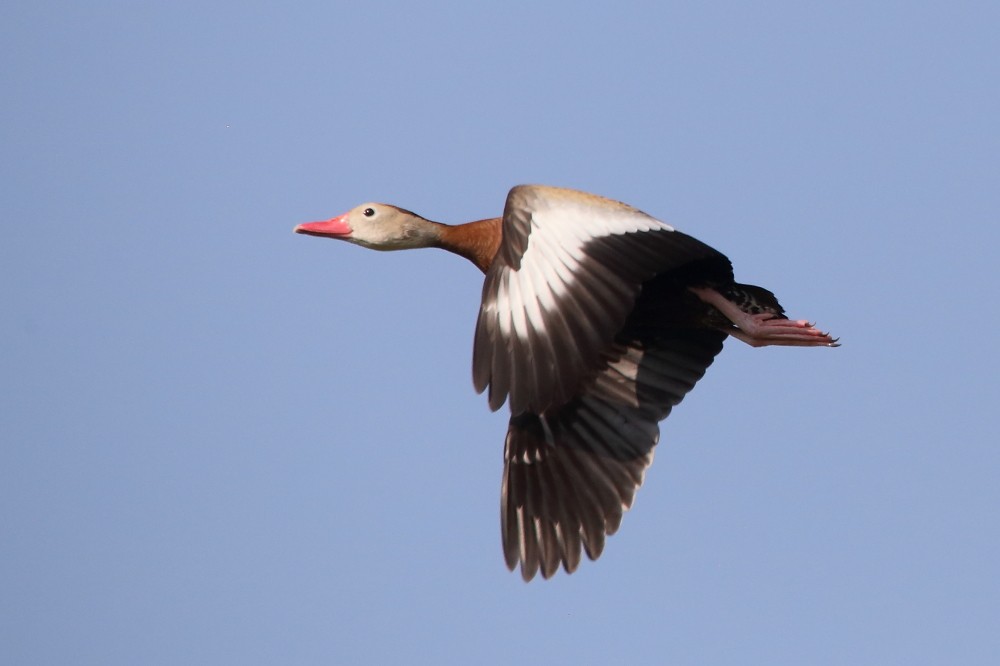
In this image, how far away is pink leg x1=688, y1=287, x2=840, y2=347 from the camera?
384 inches

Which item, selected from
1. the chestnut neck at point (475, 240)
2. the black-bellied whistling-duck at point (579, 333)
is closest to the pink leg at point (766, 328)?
the black-bellied whistling-duck at point (579, 333)

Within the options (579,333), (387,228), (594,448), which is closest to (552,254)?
(579,333)

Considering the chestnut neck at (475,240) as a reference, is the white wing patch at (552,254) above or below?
below

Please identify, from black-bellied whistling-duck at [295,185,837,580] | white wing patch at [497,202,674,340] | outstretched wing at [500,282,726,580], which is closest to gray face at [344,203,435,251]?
black-bellied whistling-duck at [295,185,837,580]

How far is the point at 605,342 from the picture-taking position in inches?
→ 326

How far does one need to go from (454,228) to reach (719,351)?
2.11 metres

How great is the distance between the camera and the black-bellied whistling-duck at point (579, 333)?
8.31m

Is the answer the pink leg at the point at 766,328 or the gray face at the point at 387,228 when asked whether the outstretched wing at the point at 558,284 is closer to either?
the pink leg at the point at 766,328

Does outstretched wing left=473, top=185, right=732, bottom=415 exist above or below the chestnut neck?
below

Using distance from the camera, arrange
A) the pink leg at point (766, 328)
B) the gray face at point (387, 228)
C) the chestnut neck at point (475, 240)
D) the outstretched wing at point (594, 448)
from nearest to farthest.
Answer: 1. the pink leg at point (766, 328)
2. the outstretched wing at point (594, 448)
3. the chestnut neck at point (475, 240)
4. the gray face at point (387, 228)

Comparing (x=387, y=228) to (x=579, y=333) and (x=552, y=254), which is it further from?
(x=579, y=333)

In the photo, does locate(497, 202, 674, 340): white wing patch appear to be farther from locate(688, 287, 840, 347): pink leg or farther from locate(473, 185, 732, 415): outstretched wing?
locate(688, 287, 840, 347): pink leg

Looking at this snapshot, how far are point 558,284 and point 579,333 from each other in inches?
13.9

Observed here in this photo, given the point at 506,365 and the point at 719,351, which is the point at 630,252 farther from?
the point at 719,351
